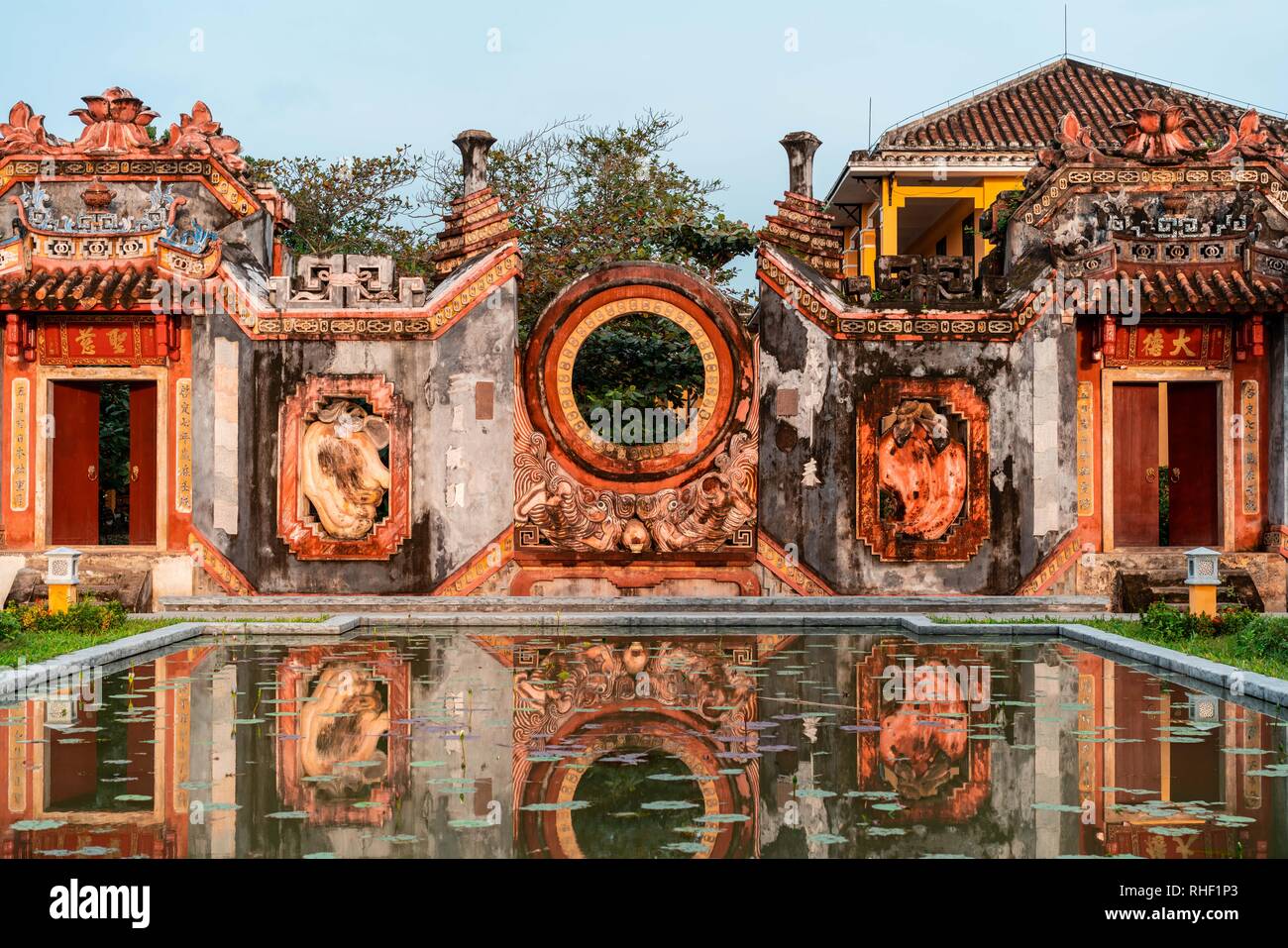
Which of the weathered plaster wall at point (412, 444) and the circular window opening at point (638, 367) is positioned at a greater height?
the circular window opening at point (638, 367)

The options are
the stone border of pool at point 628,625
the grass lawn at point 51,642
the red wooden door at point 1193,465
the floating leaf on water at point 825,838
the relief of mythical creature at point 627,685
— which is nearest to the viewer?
the floating leaf on water at point 825,838

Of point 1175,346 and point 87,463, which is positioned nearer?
point 1175,346

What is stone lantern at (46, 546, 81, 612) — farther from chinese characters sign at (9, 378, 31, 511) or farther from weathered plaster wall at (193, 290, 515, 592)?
chinese characters sign at (9, 378, 31, 511)

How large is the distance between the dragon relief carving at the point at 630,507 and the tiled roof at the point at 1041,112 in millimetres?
12991

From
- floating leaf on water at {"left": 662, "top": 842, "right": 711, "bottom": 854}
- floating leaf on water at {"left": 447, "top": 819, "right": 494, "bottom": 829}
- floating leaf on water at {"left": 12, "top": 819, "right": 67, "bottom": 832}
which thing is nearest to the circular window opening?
floating leaf on water at {"left": 447, "top": 819, "right": 494, "bottom": 829}

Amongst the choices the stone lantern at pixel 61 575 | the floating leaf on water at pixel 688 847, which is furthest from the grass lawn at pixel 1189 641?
the stone lantern at pixel 61 575

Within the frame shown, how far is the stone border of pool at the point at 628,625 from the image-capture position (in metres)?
11.1

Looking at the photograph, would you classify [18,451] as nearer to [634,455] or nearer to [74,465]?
[74,465]

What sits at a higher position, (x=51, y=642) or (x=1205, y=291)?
(x=1205, y=291)

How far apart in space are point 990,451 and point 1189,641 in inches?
176

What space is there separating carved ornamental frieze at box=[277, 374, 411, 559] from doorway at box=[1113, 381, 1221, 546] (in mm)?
8055

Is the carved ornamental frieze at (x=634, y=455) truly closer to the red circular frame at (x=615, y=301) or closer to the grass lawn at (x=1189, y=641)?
the red circular frame at (x=615, y=301)

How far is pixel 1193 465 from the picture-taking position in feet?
54.9

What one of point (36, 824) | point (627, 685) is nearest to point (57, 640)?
point (627, 685)
